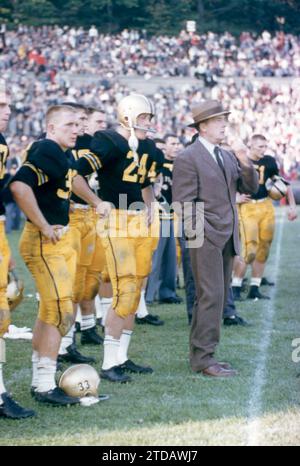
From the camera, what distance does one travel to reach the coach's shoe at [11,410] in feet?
19.7

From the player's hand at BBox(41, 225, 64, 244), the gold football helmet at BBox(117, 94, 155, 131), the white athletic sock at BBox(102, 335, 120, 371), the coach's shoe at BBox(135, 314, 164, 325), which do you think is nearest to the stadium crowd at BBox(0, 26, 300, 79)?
the coach's shoe at BBox(135, 314, 164, 325)

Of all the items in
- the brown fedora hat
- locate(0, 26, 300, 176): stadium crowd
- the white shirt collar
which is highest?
locate(0, 26, 300, 176): stadium crowd

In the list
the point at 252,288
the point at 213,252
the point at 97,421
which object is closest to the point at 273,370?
the point at 213,252

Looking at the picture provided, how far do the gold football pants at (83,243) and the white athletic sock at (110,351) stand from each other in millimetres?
1166

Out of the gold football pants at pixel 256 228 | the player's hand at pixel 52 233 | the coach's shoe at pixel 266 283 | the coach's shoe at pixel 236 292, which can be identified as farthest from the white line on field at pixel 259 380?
the player's hand at pixel 52 233

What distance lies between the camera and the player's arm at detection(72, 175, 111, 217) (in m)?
6.90

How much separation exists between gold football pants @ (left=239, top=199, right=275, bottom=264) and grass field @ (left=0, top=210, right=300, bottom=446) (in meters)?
1.75

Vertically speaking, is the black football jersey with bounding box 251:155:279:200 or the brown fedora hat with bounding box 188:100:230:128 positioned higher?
the brown fedora hat with bounding box 188:100:230:128

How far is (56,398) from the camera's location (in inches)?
251

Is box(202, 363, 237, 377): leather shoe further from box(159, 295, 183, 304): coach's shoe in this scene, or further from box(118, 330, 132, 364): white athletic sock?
box(159, 295, 183, 304): coach's shoe

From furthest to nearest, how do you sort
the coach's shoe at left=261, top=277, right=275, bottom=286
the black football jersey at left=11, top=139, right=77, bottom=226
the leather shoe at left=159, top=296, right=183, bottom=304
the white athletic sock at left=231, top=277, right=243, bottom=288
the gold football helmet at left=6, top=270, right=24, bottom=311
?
the coach's shoe at left=261, top=277, right=275, bottom=286
the leather shoe at left=159, top=296, right=183, bottom=304
the white athletic sock at left=231, top=277, right=243, bottom=288
the gold football helmet at left=6, top=270, right=24, bottom=311
the black football jersey at left=11, top=139, right=77, bottom=226

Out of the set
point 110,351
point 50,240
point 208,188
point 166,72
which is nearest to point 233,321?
point 208,188

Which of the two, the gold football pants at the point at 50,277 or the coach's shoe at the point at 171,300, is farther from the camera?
the coach's shoe at the point at 171,300

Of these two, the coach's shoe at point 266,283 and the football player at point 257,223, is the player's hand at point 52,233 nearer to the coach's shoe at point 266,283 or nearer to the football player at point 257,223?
the football player at point 257,223
